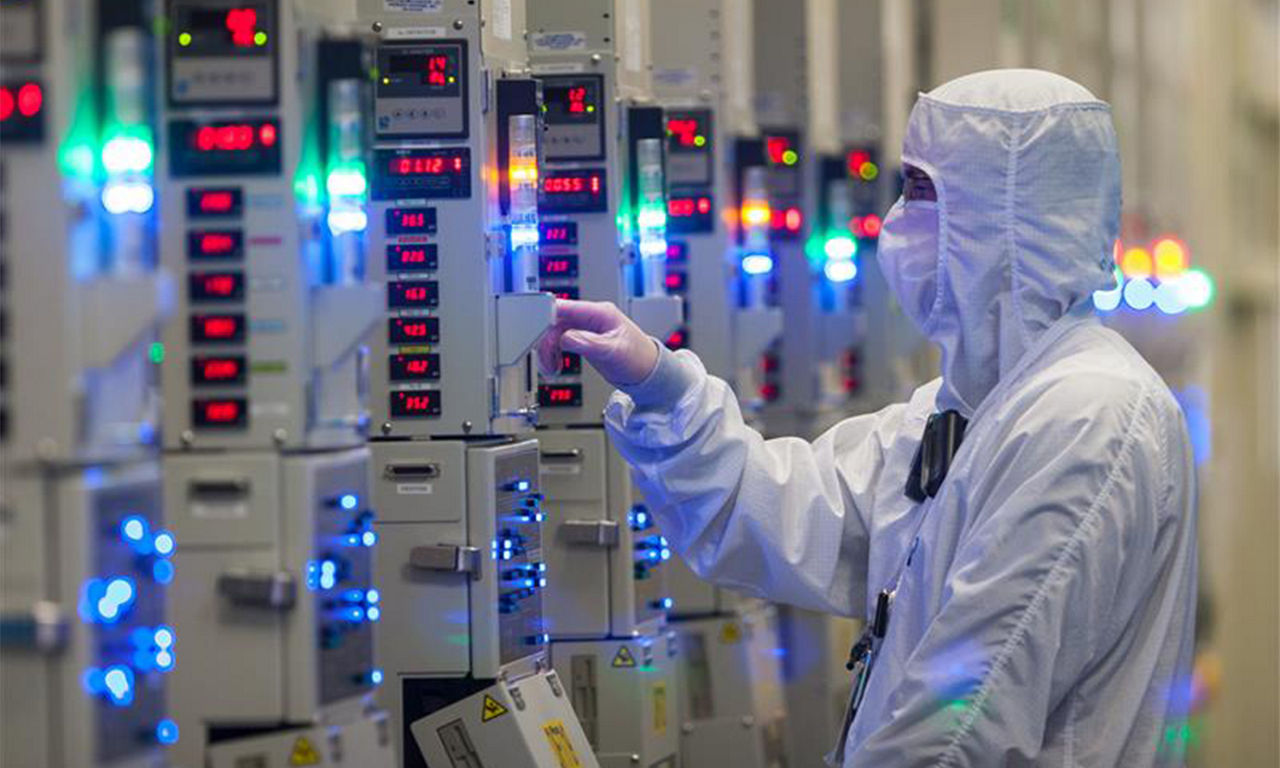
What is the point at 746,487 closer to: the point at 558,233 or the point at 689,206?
the point at 558,233

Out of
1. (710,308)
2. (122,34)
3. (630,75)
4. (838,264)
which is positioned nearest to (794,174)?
(838,264)

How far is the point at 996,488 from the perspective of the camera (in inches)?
194

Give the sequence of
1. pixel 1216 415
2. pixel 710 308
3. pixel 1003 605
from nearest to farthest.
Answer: pixel 1003 605 < pixel 710 308 < pixel 1216 415

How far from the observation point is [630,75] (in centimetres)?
806

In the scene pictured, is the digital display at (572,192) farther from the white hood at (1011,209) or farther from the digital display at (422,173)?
the white hood at (1011,209)

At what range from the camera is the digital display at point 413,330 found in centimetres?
659

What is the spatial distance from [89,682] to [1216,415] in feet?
54.6

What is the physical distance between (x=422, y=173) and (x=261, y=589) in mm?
1696

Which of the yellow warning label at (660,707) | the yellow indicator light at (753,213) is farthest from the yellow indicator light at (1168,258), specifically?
the yellow warning label at (660,707)

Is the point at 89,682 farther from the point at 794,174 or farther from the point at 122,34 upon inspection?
the point at 794,174

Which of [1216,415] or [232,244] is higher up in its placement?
[232,244]

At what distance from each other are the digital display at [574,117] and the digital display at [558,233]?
0.21m

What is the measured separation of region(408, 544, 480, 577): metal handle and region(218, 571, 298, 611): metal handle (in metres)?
1.18

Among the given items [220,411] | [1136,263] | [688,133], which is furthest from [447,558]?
[1136,263]
